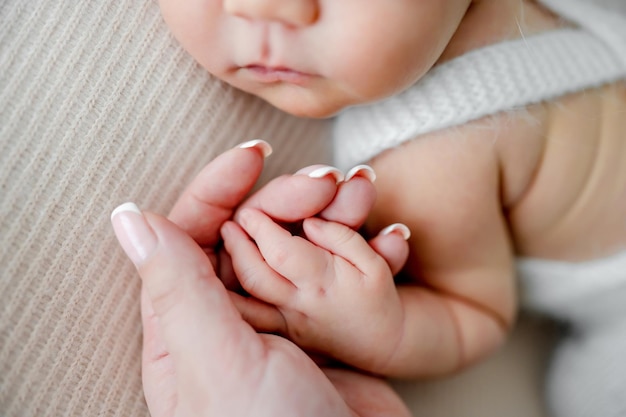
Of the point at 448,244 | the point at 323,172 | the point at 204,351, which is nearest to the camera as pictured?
the point at 204,351

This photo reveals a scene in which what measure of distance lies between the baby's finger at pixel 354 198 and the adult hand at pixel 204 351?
0.15 meters

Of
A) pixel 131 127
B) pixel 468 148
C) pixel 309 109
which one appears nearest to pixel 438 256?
pixel 468 148

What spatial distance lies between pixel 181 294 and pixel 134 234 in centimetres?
7

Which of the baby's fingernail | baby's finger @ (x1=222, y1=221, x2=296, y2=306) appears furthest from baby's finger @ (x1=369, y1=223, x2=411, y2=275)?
baby's finger @ (x1=222, y1=221, x2=296, y2=306)

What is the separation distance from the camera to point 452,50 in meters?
0.70

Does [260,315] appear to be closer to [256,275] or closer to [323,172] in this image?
[256,275]

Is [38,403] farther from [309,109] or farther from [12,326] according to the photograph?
[309,109]

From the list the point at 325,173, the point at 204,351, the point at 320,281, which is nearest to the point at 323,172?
the point at 325,173

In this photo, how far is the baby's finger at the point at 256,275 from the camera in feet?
2.04

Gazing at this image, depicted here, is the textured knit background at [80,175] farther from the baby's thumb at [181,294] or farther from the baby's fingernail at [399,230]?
the baby's fingernail at [399,230]

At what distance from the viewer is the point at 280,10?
1.73 ft

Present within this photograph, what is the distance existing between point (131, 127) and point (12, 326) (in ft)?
0.72

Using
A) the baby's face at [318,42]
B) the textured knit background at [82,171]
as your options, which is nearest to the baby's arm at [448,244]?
the baby's face at [318,42]

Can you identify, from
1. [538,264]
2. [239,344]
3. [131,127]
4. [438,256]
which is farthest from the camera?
[538,264]
